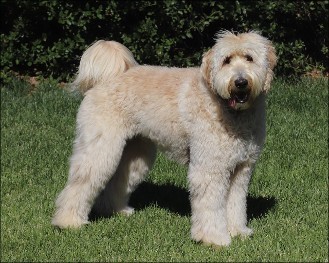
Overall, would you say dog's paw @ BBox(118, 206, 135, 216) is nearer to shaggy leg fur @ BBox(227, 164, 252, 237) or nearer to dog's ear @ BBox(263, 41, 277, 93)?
shaggy leg fur @ BBox(227, 164, 252, 237)

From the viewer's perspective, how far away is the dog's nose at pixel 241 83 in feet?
18.0

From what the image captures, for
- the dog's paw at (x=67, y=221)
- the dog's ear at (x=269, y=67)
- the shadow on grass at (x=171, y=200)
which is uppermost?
the dog's ear at (x=269, y=67)

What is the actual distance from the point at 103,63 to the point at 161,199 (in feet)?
5.11

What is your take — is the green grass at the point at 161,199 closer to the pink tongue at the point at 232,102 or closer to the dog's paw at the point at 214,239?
the dog's paw at the point at 214,239

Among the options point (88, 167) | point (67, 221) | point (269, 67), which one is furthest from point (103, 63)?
point (269, 67)

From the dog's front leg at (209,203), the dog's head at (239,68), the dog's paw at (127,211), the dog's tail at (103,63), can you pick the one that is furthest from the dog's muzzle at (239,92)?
the dog's paw at (127,211)

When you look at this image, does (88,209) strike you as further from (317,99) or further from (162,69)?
(317,99)

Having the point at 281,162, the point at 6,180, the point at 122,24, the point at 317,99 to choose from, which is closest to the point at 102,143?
the point at 6,180

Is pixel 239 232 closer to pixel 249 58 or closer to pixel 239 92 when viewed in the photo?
pixel 239 92

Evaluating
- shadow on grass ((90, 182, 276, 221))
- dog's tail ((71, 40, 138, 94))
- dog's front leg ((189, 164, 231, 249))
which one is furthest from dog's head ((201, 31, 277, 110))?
shadow on grass ((90, 182, 276, 221))

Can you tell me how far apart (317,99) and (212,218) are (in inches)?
196

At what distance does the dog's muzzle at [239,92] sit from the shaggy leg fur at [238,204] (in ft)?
2.19

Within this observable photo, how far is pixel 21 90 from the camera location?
11.2 metres

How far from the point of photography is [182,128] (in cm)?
603
